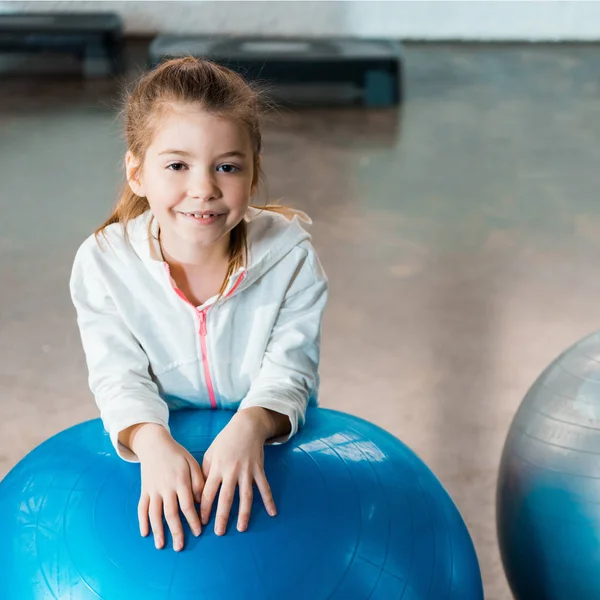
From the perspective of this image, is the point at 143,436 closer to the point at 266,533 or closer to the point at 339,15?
the point at 266,533

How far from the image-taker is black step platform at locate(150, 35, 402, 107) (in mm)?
4246

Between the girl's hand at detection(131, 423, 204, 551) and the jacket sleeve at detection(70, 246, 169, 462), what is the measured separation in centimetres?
11

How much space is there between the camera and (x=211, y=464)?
1.20 metres

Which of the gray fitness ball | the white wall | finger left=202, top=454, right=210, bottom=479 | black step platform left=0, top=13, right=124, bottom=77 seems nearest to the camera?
finger left=202, top=454, right=210, bottom=479

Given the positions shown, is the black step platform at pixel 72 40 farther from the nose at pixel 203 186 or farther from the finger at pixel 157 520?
the finger at pixel 157 520

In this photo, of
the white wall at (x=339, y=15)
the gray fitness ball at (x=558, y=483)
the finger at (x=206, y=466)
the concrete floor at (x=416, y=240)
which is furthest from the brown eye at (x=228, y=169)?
the white wall at (x=339, y=15)

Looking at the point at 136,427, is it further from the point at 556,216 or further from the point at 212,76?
the point at 556,216

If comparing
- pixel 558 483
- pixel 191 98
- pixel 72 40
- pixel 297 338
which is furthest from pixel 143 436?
pixel 72 40

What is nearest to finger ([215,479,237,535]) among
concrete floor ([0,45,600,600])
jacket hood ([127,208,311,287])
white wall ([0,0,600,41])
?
jacket hood ([127,208,311,287])

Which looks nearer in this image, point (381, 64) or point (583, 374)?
point (583, 374)

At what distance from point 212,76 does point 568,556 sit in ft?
2.75

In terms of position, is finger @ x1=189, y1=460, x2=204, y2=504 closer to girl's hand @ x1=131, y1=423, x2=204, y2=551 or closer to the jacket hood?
girl's hand @ x1=131, y1=423, x2=204, y2=551

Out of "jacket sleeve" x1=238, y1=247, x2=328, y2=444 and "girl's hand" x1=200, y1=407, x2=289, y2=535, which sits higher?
"jacket sleeve" x1=238, y1=247, x2=328, y2=444

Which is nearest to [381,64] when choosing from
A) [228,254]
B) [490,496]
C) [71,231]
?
[71,231]
